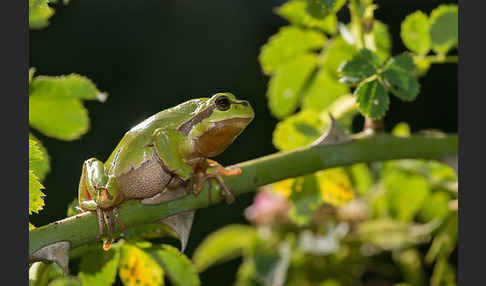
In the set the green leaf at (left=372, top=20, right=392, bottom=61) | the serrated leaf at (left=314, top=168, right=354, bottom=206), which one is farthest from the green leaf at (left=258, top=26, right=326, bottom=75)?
the serrated leaf at (left=314, top=168, right=354, bottom=206)

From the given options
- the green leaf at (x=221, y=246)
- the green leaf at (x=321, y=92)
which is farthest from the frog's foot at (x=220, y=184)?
the green leaf at (x=221, y=246)

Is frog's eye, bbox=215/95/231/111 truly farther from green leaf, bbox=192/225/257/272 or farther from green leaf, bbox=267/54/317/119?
green leaf, bbox=192/225/257/272

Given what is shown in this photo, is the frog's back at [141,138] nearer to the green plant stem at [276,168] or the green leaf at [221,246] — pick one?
the green plant stem at [276,168]

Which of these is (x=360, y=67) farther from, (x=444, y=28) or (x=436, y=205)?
(x=436, y=205)

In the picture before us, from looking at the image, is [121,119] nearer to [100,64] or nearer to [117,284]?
[100,64]

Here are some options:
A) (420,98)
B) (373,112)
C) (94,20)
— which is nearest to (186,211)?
(373,112)
